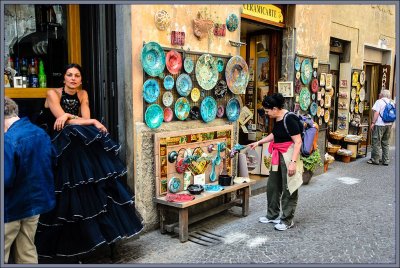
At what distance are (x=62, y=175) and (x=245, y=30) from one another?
5.25m

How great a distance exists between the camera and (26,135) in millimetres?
2779

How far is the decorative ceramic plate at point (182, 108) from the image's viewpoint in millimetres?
4723

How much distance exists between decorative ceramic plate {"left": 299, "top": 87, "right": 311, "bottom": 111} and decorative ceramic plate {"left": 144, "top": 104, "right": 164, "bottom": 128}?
3.74 m

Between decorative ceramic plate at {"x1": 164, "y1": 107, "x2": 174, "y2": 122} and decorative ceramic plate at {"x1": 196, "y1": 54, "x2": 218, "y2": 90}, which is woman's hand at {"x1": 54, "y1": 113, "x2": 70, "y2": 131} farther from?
decorative ceramic plate at {"x1": 196, "y1": 54, "x2": 218, "y2": 90}

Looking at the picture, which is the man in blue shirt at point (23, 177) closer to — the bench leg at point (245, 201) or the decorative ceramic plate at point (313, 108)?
the bench leg at point (245, 201)

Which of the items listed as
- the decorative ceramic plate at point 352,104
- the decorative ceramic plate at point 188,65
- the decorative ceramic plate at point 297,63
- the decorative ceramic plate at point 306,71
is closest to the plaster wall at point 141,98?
the decorative ceramic plate at point 188,65

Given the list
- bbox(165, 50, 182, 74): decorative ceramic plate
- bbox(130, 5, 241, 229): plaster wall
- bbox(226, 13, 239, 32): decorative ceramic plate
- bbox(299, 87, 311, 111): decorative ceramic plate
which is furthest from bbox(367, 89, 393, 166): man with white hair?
bbox(165, 50, 182, 74): decorative ceramic plate

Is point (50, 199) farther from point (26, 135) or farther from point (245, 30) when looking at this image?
point (245, 30)

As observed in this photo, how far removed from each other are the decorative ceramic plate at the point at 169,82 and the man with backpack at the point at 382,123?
634 cm

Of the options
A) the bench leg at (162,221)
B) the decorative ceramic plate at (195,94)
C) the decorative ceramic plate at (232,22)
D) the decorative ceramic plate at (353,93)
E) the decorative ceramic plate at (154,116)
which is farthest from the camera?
the decorative ceramic plate at (353,93)

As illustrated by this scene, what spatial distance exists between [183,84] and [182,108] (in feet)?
0.99

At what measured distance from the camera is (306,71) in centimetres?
739

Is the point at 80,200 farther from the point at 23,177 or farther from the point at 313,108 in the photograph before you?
the point at 313,108

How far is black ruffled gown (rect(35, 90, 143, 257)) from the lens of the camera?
10.8ft
